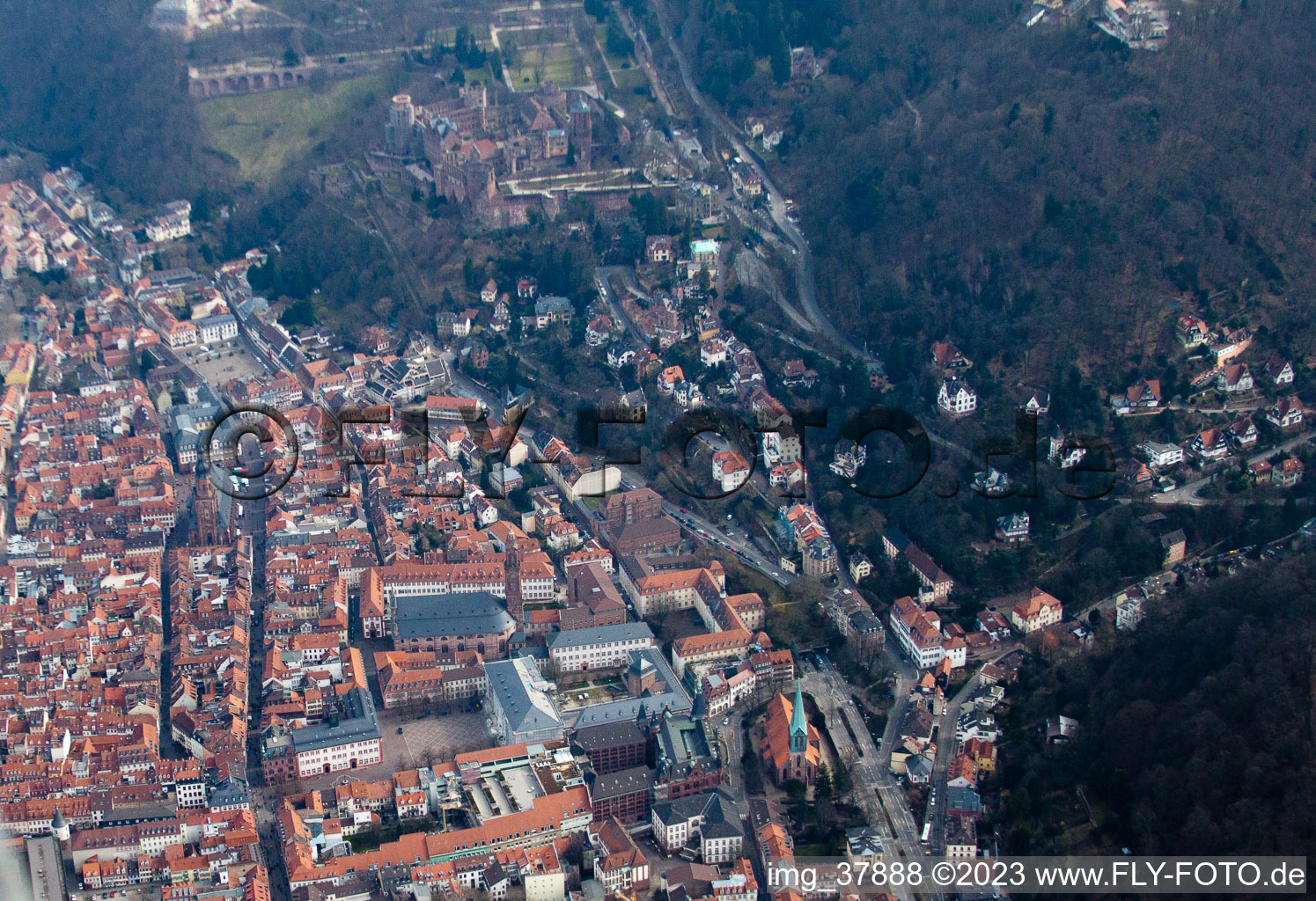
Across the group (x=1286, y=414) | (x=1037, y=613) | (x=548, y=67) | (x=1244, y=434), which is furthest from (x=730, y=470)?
(x=548, y=67)

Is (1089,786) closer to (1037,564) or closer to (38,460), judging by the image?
(1037,564)

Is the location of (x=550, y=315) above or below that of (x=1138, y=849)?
above

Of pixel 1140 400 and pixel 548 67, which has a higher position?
pixel 548 67

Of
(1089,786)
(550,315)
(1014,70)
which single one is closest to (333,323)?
(550,315)

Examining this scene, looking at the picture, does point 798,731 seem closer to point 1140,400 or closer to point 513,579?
point 513,579

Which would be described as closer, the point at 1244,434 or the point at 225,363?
the point at 1244,434

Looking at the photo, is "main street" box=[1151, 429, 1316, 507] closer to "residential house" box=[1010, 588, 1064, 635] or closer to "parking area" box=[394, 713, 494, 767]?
"residential house" box=[1010, 588, 1064, 635]

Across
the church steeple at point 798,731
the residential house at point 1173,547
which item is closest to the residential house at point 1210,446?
the residential house at point 1173,547
